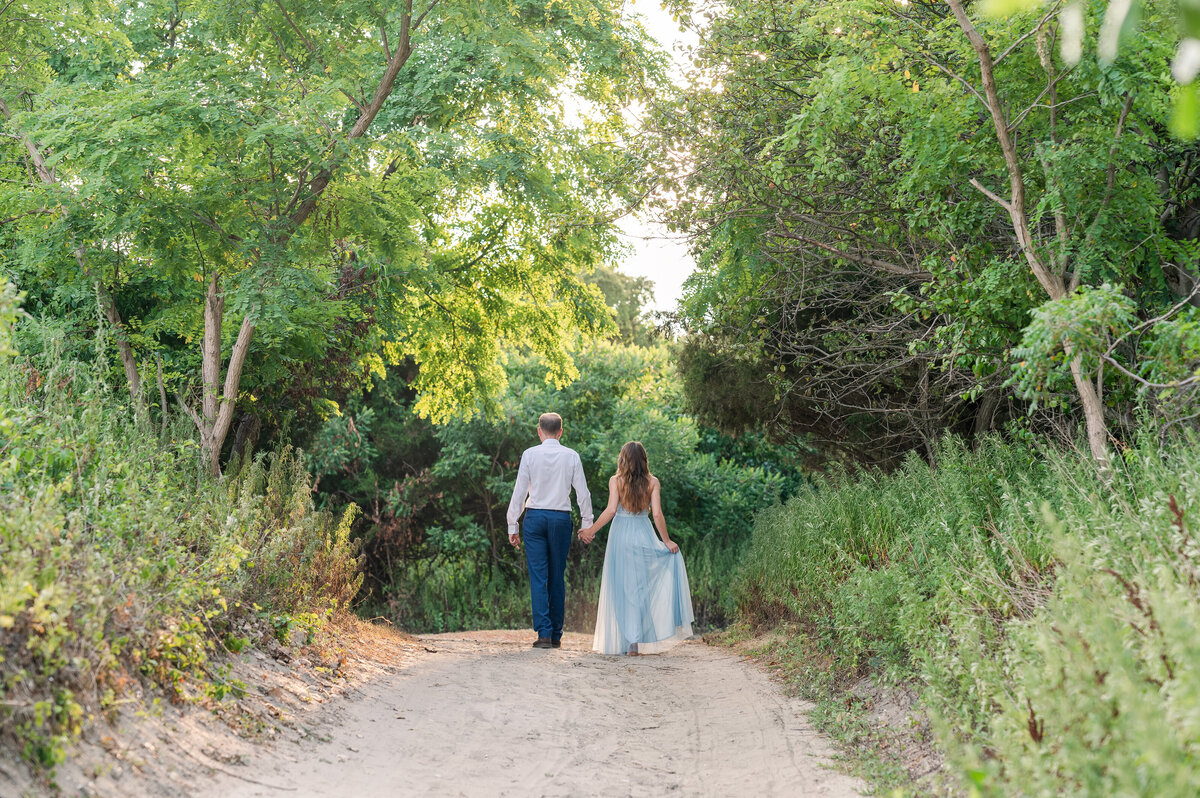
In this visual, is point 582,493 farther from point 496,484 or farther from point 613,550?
point 496,484

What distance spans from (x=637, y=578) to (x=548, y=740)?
440 cm

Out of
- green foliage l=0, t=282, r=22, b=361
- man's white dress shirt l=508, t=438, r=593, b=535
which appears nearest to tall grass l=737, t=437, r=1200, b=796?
man's white dress shirt l=508, t=438, r=593, b=535

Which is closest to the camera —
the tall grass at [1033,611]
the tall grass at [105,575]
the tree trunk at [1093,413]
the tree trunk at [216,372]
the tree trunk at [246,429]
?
the tall grass at [1033,611]

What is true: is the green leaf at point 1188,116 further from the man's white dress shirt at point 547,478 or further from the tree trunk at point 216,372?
the tree trunk at point 216,372

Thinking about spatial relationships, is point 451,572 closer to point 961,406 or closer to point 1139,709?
point 961,406

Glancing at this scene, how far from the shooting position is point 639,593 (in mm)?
9617

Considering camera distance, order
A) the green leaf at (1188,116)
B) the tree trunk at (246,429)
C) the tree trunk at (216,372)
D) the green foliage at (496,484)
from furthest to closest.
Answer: the green foliage at (496,484) → the tree trunk at (246,429) → the tree trunk at (216,372) → the green leaf at (1188,116)

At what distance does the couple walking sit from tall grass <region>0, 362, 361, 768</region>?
259cm

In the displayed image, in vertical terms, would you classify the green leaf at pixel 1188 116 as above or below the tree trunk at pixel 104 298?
below

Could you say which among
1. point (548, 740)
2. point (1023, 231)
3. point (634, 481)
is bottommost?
point (548, 740)

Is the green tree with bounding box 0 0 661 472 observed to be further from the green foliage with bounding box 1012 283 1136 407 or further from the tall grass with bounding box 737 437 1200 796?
the green foliage with bounding box 1012 283 1136 407

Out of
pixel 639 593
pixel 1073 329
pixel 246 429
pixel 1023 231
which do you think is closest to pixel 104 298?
pixel 246 429

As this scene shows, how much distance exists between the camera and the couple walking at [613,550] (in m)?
9.12

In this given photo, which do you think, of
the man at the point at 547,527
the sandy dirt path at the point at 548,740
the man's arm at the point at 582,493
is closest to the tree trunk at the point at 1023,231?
the sandy dirt path at the point at 548,740
